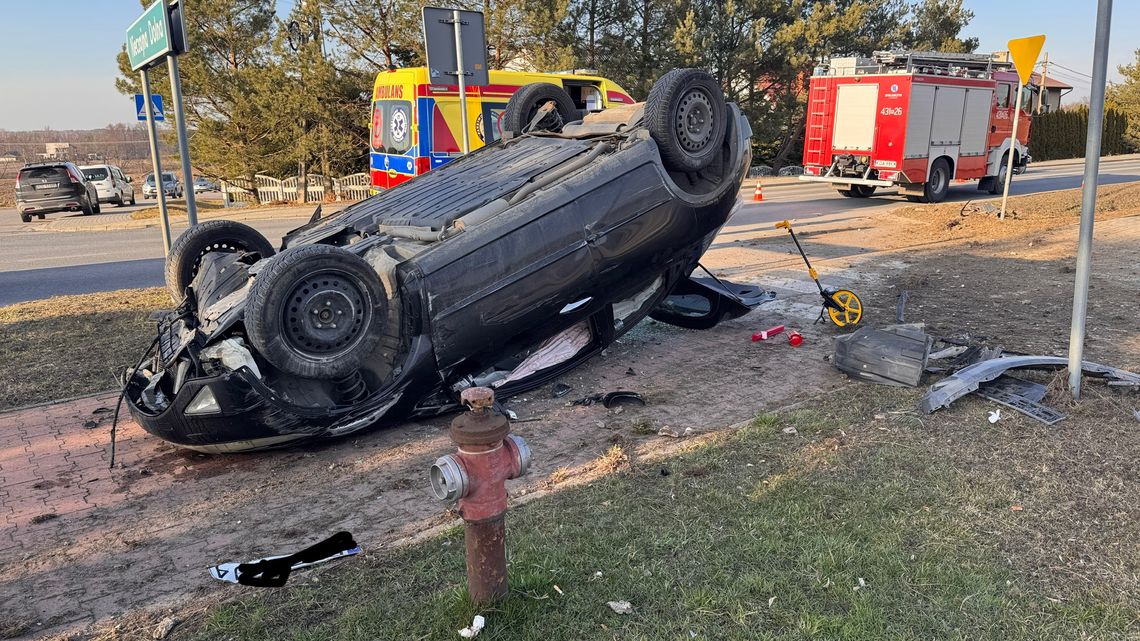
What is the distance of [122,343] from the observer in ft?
23.0

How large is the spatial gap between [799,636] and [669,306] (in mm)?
4866

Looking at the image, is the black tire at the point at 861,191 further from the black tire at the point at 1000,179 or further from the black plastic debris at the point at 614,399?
the black plastic debris at the point at 614,399

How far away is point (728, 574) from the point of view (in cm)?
315

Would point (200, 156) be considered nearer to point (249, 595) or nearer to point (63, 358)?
point (63, 358)

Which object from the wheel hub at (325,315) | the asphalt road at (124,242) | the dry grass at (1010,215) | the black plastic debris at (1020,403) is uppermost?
the wheel hub at (325,315)

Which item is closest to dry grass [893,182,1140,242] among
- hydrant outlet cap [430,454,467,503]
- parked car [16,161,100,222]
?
Answer: hydrant outlet cap [430,454,467,503]

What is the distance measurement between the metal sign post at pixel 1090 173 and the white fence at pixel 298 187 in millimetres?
22768

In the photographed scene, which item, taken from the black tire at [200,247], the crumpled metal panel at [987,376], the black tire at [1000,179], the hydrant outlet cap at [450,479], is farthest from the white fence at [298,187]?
the hydrant outlet cap at [450,479]

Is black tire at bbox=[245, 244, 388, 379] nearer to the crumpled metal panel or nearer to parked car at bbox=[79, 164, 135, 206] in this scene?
the crumpled metal panel

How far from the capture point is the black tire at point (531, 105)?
23.5 feet

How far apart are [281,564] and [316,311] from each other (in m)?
1.44

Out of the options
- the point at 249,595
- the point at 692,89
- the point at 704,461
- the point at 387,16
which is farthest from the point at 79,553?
the point at 387,16

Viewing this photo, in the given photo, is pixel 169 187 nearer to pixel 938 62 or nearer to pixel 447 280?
pixel 938 62

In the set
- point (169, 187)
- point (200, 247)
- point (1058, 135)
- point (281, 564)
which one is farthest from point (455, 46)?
point (1058, 135)
